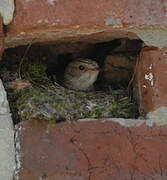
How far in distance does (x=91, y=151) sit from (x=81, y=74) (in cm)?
148

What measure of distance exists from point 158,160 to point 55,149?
374 mm

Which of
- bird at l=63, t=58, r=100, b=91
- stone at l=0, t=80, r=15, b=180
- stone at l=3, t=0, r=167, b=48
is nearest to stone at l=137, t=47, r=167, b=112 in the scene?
stone at l=3, t=0, r=167, b=48

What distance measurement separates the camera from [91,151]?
1938 mm

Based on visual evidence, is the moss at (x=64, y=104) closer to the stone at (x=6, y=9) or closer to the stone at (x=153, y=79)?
the stone at (x=153, y=79)

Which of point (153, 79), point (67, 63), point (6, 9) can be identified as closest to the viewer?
point (6, 9)

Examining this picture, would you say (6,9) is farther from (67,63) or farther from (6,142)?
(67,63)

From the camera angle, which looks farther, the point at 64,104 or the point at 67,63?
the point at 67,63

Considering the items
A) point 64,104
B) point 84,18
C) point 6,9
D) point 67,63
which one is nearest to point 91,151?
point 64,104

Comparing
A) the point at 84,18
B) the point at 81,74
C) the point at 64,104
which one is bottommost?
the point at 81,74

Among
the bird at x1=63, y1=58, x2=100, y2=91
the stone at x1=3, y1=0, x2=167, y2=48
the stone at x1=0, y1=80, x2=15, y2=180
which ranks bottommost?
the bird at x1=63, y1=58, x2=100, y2=91

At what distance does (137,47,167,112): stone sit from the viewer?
201cm

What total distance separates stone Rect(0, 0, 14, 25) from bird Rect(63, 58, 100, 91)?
1.16 meters

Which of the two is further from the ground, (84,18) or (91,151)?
(84,18)

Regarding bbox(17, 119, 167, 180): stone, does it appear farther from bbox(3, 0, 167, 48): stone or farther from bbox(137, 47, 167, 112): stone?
bbox(3, 0, 167, 48): stone
